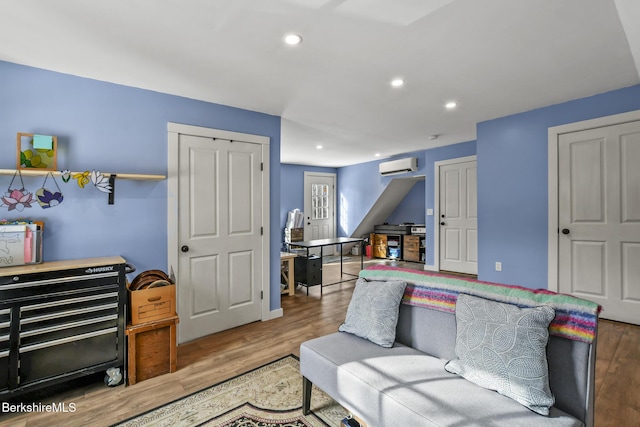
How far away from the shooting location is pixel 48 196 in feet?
7.66

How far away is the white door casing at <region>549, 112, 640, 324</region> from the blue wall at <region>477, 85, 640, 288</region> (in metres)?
0.13

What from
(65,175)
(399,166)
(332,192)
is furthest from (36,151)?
(332,192)

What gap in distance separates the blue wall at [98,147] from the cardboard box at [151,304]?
52 centimetres

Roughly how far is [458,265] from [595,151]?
9.61 ft

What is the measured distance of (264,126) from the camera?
11.6 ft

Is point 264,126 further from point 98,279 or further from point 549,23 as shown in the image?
point 549,23

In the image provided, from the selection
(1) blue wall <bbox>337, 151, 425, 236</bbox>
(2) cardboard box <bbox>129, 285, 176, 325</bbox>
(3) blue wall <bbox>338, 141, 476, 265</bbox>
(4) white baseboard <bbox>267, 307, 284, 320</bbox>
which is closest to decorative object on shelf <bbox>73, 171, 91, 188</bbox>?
(2) cardboard box <bbox>129, 285, 176, 325</bbox>

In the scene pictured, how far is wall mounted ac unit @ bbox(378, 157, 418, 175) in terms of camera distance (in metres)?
6.18

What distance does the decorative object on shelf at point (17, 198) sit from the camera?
2.20 metres

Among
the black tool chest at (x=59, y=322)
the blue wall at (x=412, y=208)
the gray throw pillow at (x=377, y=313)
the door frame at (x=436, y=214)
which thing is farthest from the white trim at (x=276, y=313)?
the blue wall at (x=412, y=208)

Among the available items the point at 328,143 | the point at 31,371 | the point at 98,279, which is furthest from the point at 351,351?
the point at 328,143

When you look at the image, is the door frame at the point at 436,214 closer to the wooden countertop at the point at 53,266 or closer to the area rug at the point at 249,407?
the area rug at the point at 249,407

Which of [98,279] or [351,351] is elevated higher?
[98,279]

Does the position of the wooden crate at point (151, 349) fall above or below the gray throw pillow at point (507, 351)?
below
